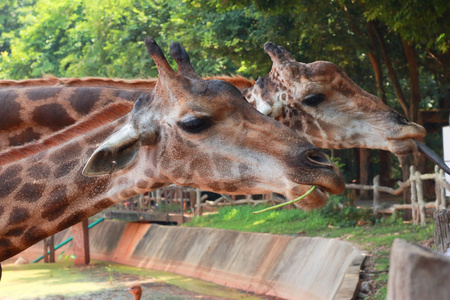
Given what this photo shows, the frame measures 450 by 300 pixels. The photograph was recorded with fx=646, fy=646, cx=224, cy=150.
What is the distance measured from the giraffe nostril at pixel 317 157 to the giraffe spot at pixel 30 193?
1.67 metres

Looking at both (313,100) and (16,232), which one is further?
(313,100)

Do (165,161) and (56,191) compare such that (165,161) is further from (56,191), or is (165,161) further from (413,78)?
(413,78)

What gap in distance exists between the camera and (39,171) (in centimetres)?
399

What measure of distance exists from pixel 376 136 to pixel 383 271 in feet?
14.9

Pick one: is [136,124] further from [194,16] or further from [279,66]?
[194,16]

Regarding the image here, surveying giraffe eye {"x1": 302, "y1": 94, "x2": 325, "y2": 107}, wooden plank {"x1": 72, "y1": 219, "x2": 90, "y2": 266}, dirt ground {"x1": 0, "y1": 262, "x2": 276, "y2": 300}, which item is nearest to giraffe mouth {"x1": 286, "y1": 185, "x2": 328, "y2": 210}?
giraffe eye {"x1": 302, "y1": 94, "x2": 325, "y2": 107}

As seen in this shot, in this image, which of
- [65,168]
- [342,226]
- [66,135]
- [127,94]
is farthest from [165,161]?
[342,226]

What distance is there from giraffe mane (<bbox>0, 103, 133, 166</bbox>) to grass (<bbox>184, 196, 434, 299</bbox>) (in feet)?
19.6

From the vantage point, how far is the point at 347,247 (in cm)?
1192

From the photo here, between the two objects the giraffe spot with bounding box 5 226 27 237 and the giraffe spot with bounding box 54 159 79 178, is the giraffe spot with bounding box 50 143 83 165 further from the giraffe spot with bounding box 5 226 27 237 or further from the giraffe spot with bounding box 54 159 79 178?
the giraffe spot with bounding box 5 226 27 237

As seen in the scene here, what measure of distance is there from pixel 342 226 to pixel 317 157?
1291 centimetres

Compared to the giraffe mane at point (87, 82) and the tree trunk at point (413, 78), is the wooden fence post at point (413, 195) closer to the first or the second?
the tree trunk at point (413, 78)

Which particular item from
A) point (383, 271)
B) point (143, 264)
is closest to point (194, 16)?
point (143, 264)

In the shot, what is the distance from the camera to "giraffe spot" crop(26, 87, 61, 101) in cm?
512
